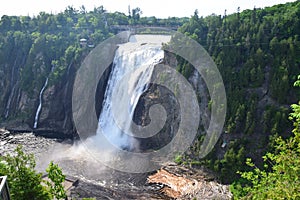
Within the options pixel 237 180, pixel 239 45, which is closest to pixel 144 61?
pixel 239 45

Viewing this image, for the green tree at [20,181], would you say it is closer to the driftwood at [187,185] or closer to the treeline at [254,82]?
the driftwood at [187,185]

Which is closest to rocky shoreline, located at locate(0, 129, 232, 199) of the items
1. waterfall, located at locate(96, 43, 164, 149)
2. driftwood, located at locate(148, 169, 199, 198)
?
driftwood, located at locate(148, 169, 199, 198)

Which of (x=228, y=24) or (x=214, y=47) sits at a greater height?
(x=228, y=24)

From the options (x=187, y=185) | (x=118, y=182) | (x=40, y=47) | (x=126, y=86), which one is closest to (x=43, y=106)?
(x=40, y=47)

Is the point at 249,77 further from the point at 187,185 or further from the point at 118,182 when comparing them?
the point at 118,182

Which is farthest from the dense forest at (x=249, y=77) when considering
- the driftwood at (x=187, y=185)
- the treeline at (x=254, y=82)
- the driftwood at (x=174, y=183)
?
the driftwood at (x=174, y=183)

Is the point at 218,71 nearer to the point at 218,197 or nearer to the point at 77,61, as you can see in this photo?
the point at 218,197
